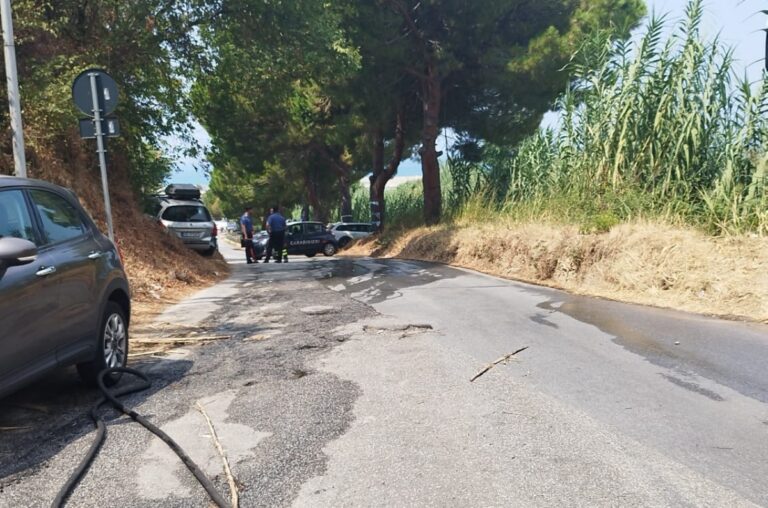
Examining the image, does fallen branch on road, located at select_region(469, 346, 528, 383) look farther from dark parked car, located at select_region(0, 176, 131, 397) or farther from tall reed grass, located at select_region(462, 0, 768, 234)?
tall reed grass, located at select_region(462, 0, 768, 234)

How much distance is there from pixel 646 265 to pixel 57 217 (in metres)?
8.18

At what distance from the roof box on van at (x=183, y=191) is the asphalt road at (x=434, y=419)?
13.2 meters

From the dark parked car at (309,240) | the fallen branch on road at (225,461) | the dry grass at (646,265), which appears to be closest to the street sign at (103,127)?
the fallen branch on road at (225,461)

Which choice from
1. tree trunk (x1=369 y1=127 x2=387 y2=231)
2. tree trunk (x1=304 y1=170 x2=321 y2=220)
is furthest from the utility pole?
tree trunk (x1=304 y1=170 x2=321 y2=220)

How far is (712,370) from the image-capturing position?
18.1 ft

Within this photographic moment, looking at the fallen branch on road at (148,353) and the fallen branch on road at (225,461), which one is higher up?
the fallen branch on road at (225,461)

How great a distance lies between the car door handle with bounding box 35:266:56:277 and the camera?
14.2 ft

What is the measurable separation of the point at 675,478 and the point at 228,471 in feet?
7.63

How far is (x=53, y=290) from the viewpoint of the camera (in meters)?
4.48

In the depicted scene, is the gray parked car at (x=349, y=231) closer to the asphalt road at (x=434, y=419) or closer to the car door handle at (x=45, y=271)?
the asphalt road at (x=434, y=419)

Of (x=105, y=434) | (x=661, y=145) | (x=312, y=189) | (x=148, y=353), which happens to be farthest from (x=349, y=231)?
(x=105, y=434)

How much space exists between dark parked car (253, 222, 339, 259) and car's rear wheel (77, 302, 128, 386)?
2541 cm

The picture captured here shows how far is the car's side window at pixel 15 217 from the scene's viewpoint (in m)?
4.35

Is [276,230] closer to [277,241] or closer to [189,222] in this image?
[277,241]
